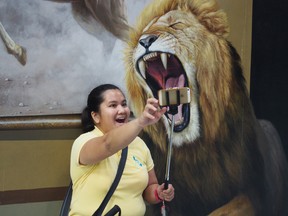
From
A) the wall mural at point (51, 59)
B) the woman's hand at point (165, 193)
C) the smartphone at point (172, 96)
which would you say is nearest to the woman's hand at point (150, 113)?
the smartphone at point (172, 96)

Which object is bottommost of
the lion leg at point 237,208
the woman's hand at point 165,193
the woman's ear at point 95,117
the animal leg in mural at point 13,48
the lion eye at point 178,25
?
the lion leg at point 237,208

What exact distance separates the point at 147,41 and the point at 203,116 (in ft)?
1.83

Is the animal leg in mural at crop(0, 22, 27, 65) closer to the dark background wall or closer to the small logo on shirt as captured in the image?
the small logo on shirt

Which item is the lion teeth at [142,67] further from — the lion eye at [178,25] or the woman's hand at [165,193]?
the woman's hand at [165,193]

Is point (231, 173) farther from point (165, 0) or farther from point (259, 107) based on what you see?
point (165, 0)

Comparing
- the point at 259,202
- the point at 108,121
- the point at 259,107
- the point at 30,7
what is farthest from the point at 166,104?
the point at 259,202

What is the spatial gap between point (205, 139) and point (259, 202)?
1.81ft

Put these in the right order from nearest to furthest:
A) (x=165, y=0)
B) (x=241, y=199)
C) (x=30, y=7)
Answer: (x=30, y=7)
(x=165, y=0)
(x=241, y=199)

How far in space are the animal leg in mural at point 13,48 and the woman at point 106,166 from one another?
→ 1.47 ft

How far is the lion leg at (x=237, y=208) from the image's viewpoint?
101 inches

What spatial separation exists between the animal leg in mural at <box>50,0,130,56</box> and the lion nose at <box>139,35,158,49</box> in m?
0.11

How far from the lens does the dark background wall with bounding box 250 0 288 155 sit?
2.61m

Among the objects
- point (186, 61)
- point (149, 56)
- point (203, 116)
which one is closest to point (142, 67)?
point (149, 56)

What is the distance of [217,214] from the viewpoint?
256cm
